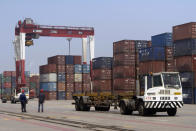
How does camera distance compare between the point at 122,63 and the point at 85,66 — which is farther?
the point at 85,66

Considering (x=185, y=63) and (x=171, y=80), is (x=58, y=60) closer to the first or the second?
(x=185, y=63)

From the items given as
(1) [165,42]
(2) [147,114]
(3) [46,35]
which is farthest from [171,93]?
(3) [46,35]

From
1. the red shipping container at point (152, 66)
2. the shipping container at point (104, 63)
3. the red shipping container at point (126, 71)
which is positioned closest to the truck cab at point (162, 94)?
the red shipping container at point (152, 66)

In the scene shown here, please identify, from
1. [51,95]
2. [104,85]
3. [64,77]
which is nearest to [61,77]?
[64,77]

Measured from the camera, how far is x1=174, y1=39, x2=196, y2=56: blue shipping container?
45.8m

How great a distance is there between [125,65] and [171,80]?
109 ft

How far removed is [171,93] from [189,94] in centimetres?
2409

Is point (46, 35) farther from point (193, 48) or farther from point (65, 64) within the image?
point (193, 48)

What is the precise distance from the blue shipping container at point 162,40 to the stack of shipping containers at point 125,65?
3412 millimetres

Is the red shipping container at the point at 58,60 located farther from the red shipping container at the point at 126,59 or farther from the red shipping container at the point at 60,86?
the red shipping container at the point at 126,59

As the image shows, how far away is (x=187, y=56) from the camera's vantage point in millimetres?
46438

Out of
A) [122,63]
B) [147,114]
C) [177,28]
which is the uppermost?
[177,28]

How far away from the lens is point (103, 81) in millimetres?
64375

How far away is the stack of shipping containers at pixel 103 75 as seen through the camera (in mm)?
64375
